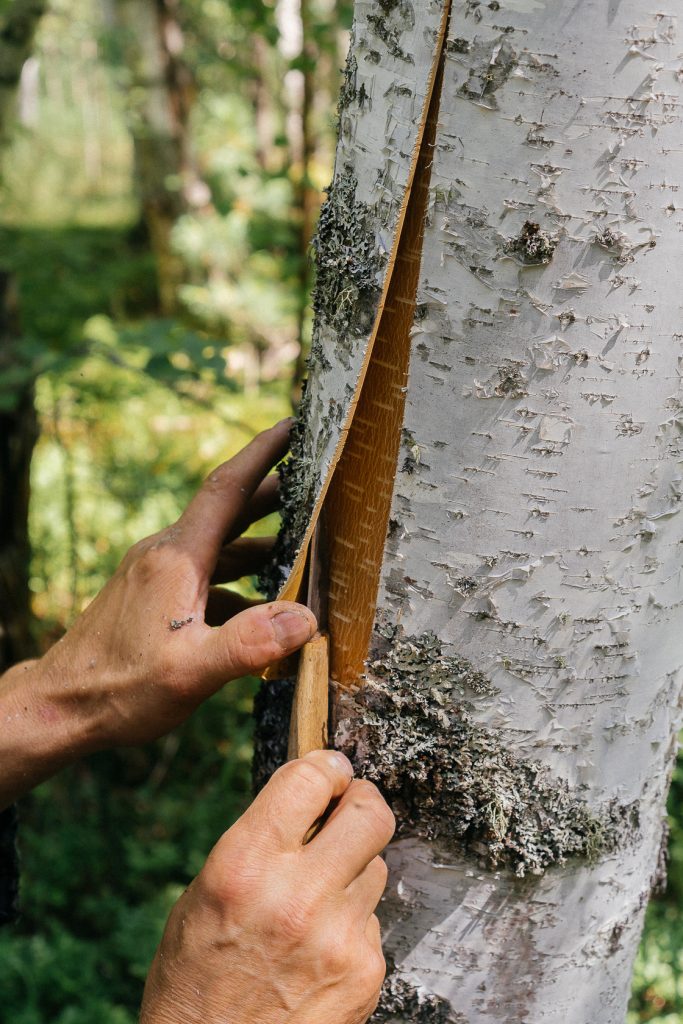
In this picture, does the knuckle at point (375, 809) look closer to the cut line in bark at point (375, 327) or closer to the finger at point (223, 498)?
the cut line in bark at point (375, 327)

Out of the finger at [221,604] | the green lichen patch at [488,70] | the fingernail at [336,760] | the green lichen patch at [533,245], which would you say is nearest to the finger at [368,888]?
the fingernail at [336,760]

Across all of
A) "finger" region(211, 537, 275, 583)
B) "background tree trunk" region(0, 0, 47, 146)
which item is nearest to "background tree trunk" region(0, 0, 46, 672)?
"background tree trunk" region(0, 0, 47, 146)

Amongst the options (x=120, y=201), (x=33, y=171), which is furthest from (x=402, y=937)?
(x=120, y=201)

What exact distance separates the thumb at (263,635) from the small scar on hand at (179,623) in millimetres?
99

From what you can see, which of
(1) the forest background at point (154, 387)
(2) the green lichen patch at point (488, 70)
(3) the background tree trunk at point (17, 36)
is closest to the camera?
(2) the green lichen patch at point (488, 70)

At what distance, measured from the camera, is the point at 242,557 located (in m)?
1.41

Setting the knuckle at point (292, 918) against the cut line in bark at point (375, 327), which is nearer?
the cut line in bark at point (375, 327)

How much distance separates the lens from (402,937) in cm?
108

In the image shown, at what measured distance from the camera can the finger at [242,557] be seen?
1400mm

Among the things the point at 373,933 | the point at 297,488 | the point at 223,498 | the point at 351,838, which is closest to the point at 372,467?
the point at 297,488

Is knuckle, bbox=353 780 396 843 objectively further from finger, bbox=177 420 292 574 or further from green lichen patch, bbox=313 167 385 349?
green lichen patch, bbox=313 167 385 349

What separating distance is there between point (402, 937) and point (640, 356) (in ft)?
2.53

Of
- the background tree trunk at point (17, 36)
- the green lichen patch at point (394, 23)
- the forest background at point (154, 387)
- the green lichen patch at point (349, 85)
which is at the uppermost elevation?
the background tree trunk at point (17, 36)

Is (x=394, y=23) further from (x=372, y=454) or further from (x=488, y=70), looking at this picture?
(x=372, y=454)
